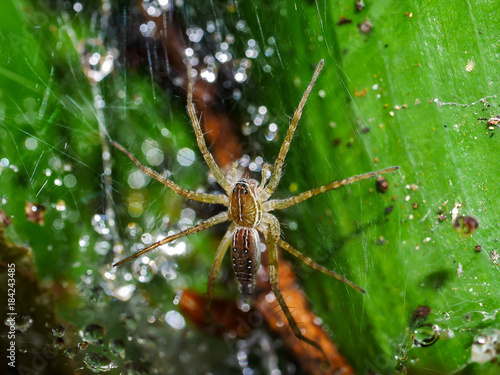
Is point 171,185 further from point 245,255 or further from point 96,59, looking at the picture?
point 96,59

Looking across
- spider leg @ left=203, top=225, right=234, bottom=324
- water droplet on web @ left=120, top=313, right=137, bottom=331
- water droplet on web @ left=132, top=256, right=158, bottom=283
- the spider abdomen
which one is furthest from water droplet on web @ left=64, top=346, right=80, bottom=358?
the spider abdomen

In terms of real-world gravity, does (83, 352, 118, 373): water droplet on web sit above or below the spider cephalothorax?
below

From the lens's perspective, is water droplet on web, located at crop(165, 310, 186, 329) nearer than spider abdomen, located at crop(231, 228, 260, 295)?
No

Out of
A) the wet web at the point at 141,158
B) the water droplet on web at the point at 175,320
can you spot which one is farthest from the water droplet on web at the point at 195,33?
the water droplet on web at the point at 175,320

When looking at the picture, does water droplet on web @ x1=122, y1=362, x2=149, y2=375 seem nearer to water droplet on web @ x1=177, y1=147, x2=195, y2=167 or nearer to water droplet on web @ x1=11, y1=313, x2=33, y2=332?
water droplet on web @ x1=11, y1=313, x2=33, y2=332

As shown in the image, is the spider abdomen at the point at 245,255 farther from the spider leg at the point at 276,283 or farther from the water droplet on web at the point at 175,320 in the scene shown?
the water droplet on web at the point at 175,320

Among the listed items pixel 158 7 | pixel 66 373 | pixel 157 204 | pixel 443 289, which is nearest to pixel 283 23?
pixel 158 7

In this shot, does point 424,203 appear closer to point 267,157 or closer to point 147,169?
point 267,157
